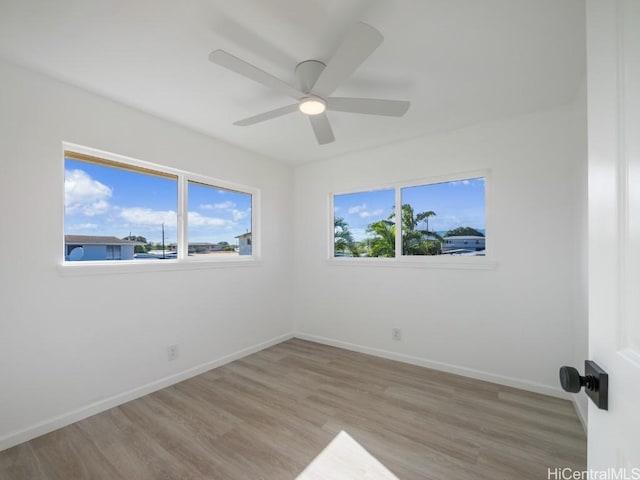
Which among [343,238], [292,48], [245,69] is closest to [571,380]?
[245,69]

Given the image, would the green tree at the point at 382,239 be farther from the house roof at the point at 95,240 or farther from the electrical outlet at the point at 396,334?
the house roof at the point at 95,240

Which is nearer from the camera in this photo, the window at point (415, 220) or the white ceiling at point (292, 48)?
the white ceiling at point (292, 48)

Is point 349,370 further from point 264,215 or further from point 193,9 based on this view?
point 193,9

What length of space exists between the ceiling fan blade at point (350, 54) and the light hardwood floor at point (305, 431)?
7.38ft

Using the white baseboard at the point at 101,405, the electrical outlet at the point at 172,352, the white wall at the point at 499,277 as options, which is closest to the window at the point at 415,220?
the white wall at the point at 499,277

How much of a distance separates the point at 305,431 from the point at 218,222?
2279mm

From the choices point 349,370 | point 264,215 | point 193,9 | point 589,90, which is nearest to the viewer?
point 589,90

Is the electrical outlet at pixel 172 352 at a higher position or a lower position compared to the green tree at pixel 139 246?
lower

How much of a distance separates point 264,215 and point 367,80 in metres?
2.14

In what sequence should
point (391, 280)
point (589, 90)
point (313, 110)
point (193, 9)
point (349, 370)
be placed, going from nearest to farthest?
point (589, 90)
point (193, 9)
point (313, 110)
point (349, 370)
point (391, 280)

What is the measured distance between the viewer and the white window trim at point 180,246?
2.26 m

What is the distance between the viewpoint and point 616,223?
0.59 meters

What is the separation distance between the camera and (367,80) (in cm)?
212

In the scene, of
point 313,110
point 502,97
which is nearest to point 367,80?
point 313,110
